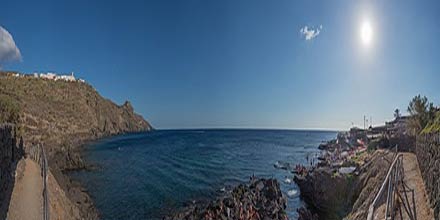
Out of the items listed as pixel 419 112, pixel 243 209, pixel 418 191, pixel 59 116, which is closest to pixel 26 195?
pixel 243 209

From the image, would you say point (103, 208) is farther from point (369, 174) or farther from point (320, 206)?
point (369, 174)

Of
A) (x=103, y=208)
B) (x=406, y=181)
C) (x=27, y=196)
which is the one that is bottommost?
(x=103, y=208)

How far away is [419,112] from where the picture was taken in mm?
25719

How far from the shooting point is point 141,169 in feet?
164

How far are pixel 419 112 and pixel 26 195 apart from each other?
28777 millimetres

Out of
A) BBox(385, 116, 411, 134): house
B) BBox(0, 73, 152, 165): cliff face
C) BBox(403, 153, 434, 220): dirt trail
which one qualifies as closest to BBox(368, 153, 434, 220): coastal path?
BBox(403, 153, 434, 220): dirt trail

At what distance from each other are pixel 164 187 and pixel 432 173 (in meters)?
29.6

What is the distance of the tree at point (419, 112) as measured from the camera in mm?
23898

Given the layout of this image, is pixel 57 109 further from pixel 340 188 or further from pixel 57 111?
pixel 340 188

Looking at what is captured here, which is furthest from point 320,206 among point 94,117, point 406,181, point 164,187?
point 94,117

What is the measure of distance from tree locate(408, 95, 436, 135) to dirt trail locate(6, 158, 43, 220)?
2551 centimetres

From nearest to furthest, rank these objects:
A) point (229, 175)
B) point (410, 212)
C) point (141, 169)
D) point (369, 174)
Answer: point (410, 212) < point (369, 174) < point (229, 175) < point (141, 169)

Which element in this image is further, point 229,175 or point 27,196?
point 229,175

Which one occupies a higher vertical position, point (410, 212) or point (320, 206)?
point (410, 212)
